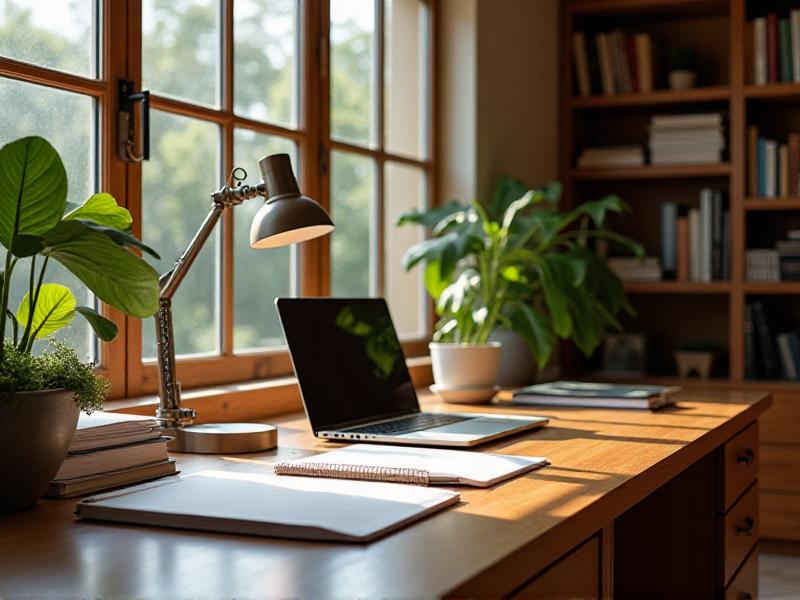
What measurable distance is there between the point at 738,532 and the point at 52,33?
1779mm

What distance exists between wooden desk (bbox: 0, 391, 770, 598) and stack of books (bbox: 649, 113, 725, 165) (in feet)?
6.42

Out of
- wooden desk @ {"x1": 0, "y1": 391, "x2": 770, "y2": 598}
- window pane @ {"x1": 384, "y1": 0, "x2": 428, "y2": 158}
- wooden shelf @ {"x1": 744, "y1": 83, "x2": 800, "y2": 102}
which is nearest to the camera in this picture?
wooden desk @ {"x1": 0, "y1": 391, "x2": 770, "y2": 598}

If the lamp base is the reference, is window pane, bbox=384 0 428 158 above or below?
above

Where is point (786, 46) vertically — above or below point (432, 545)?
above

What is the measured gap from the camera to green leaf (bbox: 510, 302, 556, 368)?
264 centimetres

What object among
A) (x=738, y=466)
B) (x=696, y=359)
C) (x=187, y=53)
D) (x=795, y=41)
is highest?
(x=795, y=41)

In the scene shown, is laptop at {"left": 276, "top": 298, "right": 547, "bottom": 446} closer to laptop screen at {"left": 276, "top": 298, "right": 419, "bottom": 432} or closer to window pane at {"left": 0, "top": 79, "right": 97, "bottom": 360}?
laptop screen at {"left": 276, "top": 298, "right": 419, "bottom": 432}

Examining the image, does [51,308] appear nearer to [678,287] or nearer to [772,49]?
[678,287]

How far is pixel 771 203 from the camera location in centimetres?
370

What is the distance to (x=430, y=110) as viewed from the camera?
327cm

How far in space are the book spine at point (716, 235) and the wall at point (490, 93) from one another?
0.64 m

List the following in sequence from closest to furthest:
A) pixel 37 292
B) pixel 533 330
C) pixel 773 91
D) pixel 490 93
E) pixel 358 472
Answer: pixel 37 292
pixel 358 472
pixel 533 330
pixel 490 93
pixel 773 91

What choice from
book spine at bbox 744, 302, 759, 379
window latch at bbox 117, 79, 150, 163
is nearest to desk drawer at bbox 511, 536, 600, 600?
window latch at bbox 117, 79, 150, 163

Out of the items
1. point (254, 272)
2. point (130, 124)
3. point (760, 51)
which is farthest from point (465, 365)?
point (760, 51)
